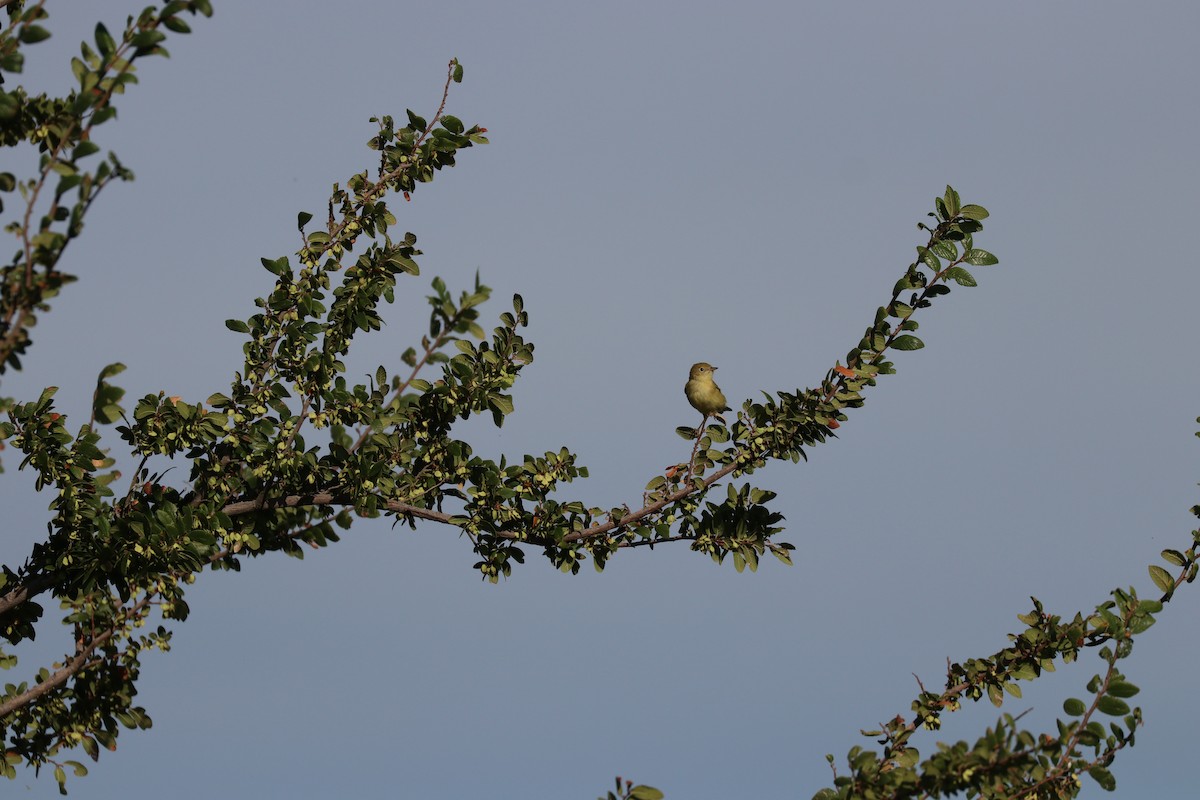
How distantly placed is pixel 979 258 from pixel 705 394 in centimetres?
341

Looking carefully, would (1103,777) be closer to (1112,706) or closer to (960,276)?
(1112,706)

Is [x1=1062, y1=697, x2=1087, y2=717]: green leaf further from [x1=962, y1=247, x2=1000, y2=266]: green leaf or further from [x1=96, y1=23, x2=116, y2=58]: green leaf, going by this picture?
[x1=96, y1=23, x2=116, y2=58]: green leaf

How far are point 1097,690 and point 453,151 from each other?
5.90 m

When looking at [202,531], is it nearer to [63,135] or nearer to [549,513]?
[549,513]

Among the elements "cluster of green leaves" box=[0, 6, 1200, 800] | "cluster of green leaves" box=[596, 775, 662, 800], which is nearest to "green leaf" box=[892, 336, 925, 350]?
"cluster of green leaves" box=[0, 6, 1200, 800]

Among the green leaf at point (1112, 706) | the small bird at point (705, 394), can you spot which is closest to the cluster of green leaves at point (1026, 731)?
the green leaf at point (1112, 706)

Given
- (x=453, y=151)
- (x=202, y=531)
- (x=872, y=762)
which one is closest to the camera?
(x=872, y=762)

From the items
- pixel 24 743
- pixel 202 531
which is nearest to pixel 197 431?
pixel 202 531

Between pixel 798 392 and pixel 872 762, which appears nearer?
pixel 872 762

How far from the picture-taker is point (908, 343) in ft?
29.8

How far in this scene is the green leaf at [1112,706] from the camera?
6.82 m

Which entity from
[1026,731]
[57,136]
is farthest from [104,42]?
[1026,731]

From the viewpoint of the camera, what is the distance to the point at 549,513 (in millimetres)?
9047

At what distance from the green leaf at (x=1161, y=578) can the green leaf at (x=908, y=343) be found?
2.12m
